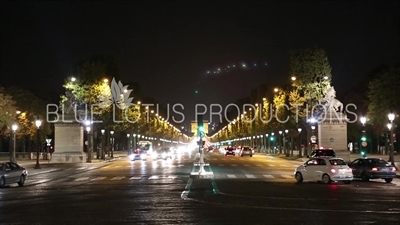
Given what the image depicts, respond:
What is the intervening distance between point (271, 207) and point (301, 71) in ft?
184

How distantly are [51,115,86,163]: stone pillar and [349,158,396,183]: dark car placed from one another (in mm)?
45007

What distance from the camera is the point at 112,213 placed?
19.7 metres

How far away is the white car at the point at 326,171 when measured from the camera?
34031 millimetres

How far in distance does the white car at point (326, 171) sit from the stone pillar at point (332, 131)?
39.2 m

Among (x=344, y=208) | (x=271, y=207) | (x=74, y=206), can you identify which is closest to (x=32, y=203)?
(x=74, y=206)

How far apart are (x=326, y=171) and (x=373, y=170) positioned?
442 centimetres

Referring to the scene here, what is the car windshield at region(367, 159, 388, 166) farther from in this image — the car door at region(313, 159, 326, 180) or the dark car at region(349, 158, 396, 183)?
the car door at region(313, 159, 326, 180)

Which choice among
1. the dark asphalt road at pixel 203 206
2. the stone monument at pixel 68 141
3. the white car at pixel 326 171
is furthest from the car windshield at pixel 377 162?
the stone monument at pixel 68 141

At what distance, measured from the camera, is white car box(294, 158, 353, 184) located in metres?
34.0

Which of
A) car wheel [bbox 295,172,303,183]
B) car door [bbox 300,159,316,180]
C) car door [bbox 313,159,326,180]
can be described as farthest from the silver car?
car door [bbox 313,159,326,180]

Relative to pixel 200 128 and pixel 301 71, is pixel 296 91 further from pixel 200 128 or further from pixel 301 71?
pixel 200 128

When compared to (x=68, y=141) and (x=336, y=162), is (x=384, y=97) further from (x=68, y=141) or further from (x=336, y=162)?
(x=68, y=141)

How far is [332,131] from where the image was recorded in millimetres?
74375

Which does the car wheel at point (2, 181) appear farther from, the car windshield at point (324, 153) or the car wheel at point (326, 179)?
the car windshield at point (324, 153)
